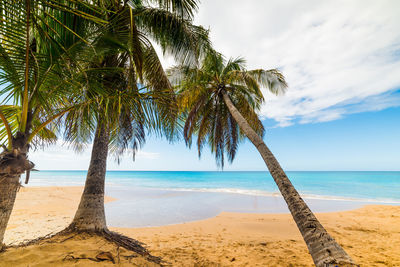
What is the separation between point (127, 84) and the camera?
366 cm

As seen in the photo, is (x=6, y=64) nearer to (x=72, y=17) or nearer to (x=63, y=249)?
(x=72, y=17)

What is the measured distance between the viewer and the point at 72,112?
7.95ft

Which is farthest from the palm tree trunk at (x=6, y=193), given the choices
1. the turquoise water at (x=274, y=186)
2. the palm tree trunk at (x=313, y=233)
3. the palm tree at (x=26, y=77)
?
the turquoise water at (x=274, y=186)

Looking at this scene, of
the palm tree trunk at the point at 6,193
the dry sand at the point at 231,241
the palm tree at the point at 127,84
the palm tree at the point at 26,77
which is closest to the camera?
the palm tree at the point at 26,77

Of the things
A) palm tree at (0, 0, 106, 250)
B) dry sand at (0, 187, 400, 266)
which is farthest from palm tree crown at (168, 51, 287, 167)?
palm tree at (0, 0, 106, 250)

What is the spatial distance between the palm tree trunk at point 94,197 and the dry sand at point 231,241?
1.49ft

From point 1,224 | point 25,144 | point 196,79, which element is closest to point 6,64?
point 25,144

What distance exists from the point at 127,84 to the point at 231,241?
480cm

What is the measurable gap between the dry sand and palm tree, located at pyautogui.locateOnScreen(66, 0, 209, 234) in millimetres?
1002

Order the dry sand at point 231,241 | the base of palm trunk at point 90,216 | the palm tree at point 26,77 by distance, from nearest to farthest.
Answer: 1. the palm tree at point 26,77
2. the dry sand at point 231,241
3. the base of palm trunk at point 90,216

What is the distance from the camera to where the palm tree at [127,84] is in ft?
8.13

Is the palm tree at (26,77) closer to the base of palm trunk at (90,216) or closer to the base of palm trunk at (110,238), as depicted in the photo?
the base of palm trunk at (110,238)

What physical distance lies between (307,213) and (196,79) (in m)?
5.55

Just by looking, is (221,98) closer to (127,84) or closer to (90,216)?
(127,84)
